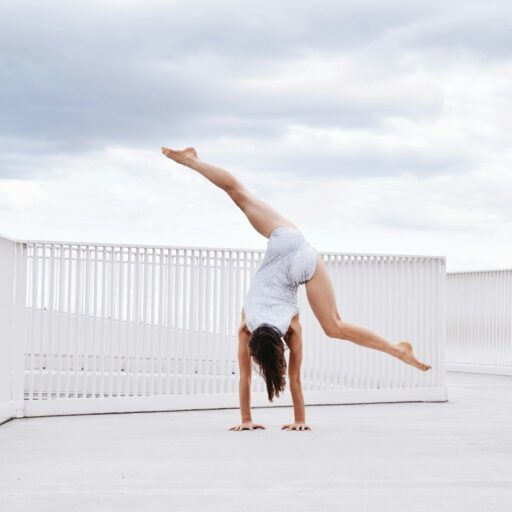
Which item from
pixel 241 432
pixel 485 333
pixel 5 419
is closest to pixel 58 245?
pixel 5 419

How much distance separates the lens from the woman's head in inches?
292

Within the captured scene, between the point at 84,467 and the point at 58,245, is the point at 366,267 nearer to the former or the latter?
the point at 58,245

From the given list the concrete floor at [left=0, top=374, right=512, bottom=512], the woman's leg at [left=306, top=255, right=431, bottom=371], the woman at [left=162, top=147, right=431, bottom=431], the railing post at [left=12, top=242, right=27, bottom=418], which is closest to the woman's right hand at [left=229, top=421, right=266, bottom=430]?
the concrete floor at [left=0, top=374, right=512, bottom=512]

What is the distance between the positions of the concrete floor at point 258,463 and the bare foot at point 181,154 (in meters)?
2.22

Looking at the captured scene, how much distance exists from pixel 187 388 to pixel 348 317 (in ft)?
6.84

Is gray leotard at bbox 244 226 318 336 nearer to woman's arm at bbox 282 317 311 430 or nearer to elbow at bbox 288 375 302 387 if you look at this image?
woman's arm at bbox 282 317 311 430

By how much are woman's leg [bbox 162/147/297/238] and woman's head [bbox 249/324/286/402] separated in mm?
921

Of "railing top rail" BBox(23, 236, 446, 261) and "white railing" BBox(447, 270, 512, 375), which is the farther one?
"white railing" BBox(447, 270, 512, 375)

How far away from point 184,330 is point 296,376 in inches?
89.2

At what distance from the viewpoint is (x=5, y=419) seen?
906 centimetres

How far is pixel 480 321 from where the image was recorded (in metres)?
17.4

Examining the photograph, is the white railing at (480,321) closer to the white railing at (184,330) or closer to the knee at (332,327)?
the white railing at (184,330)

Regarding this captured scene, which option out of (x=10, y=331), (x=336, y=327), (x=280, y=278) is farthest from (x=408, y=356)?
(x=10, y=331)

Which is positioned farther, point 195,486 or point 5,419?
point 5,419
